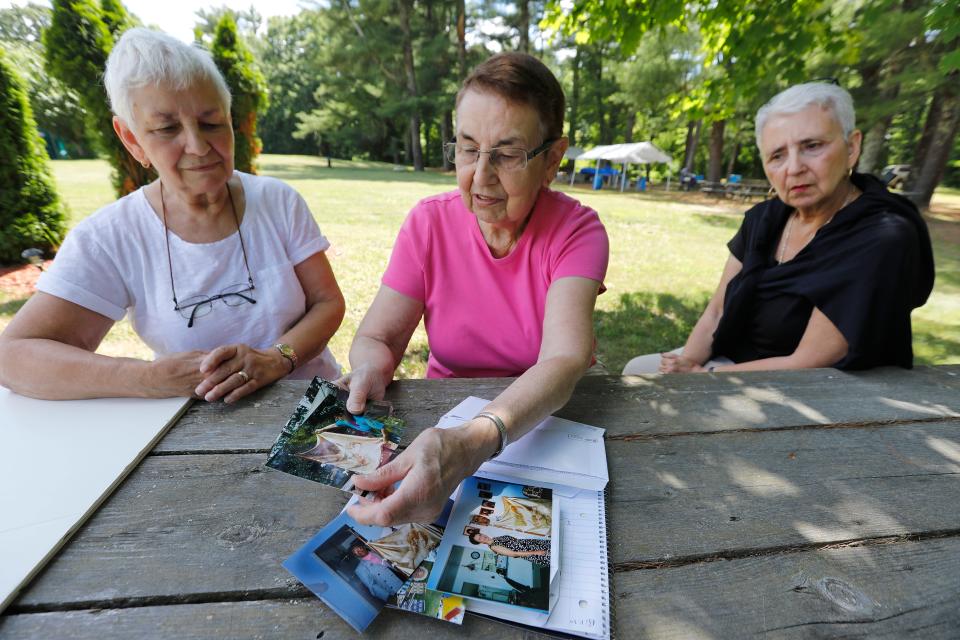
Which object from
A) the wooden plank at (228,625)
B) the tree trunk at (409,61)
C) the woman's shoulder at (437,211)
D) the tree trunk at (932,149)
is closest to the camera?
the wooden plank at (228,625)

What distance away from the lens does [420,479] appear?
0.97 metres

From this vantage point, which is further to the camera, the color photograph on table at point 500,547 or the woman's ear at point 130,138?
the woman's ear at point 130,138

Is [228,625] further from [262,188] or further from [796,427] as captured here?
[262,188]

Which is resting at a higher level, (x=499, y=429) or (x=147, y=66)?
(x=147, y=66)

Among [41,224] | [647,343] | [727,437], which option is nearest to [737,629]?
[727,437]

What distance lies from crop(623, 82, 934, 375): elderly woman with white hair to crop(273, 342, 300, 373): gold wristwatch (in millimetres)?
1729

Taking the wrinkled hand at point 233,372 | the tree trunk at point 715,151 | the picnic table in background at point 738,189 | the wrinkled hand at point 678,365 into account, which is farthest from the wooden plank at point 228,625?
the tree trunk at point 715,151

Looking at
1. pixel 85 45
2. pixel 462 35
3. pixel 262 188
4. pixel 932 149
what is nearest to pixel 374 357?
pixel 262 188

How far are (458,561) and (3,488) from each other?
3.38 feet

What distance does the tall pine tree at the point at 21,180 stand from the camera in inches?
220

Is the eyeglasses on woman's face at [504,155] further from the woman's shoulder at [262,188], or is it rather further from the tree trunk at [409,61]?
the tree trunk at [409,61]

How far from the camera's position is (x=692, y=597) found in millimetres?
895

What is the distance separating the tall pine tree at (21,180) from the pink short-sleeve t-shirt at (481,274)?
6574 millimetres

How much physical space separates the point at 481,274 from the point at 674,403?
33.0 inches
